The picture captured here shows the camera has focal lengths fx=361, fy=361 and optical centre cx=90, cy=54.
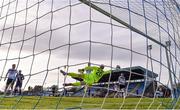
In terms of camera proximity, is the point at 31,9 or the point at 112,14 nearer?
the point at 112,14

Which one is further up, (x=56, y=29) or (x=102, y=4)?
(x=102, y=4)

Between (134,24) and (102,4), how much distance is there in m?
0.64

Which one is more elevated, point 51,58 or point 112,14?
point 112,14

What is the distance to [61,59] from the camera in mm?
4340

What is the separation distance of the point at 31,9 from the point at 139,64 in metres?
1.67

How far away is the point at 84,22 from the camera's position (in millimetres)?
4262

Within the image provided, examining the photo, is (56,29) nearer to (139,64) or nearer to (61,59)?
(61,59)

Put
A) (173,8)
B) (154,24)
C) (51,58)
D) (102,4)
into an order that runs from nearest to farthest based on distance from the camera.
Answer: (51,58) < (102,4) < (154,24) < (173,8)

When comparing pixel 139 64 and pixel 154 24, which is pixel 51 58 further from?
pixel 154 24

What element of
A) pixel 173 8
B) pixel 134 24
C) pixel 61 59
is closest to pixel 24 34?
pixel 61 59

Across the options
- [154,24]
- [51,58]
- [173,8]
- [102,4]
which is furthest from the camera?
[173,8]

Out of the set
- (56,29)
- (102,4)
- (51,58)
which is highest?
(102,4)

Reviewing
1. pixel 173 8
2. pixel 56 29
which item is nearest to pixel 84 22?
pixel 56 29

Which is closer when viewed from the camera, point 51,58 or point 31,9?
point 51,58
